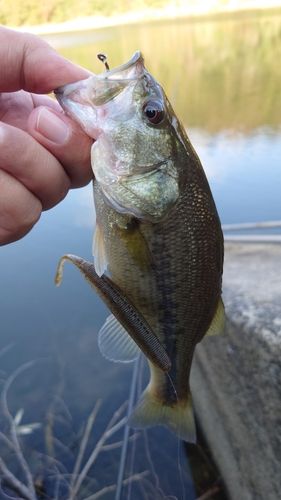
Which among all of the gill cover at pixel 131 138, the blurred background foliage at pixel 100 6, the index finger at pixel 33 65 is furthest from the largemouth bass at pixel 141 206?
the blurred background foliage at pixel 100 6

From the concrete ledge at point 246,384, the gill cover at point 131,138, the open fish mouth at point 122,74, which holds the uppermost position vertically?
the open fish mouth at point 122,74

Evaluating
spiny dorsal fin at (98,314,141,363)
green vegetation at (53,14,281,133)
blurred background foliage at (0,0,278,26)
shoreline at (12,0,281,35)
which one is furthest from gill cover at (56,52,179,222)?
blurred background foliage at (0,0,278,26)

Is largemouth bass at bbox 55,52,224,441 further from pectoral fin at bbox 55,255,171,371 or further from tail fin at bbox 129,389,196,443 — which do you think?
tail fin at bbox 129,389,196,443

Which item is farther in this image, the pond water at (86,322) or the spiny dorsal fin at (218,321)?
the pond water at (86,322)

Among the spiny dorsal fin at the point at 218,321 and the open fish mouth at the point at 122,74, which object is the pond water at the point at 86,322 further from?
the open fish mouth at the point at 122,74

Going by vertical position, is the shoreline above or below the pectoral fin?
below

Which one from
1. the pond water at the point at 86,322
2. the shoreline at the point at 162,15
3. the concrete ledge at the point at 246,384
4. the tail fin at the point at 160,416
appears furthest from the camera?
the shoreline at the point at 162,15

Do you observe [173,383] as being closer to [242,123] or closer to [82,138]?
[82,138]

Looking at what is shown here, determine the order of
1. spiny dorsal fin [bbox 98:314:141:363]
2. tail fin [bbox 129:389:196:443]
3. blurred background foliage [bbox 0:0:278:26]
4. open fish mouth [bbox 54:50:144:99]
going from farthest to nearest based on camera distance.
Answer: blurred background foliage [bbox 0:0:278:26], tail fin [bbox 129:389:196:443], spiny dorsal fin [bbox 98:314:141:363], open fish mouth [bbox 54:50:144:99]
